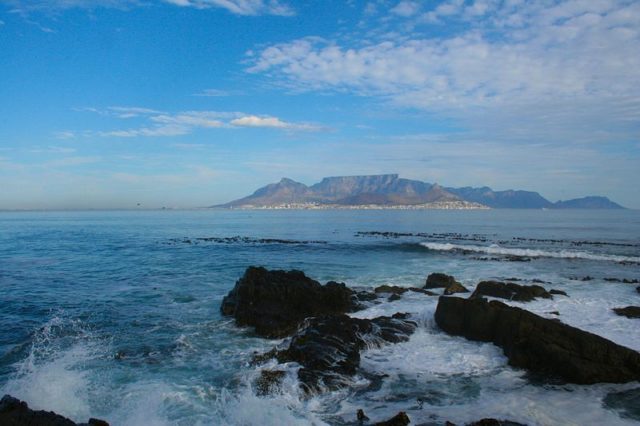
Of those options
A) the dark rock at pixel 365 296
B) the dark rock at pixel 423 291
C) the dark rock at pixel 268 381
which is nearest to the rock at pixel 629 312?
the dark rock at pixel 423 291

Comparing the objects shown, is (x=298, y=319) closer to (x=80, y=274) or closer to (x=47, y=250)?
(x=80, y=274)

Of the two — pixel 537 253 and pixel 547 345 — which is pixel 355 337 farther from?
pixel 537 253

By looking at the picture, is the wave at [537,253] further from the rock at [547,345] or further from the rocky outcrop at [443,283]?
the rock at [547,345]

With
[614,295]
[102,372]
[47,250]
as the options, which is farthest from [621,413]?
[47,250]

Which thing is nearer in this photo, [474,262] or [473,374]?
[473,374]

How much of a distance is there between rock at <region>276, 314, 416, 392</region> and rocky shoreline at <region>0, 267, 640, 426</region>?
35 millimetres

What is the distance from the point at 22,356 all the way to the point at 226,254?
1368 inches

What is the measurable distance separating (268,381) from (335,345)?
3.10m

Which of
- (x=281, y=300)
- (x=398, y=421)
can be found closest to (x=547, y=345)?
(x=398, y=421)

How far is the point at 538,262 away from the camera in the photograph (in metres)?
44.8

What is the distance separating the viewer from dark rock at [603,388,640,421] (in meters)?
11.1

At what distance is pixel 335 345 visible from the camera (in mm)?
15391

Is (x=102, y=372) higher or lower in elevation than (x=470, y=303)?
lower

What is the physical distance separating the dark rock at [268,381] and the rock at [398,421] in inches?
148
